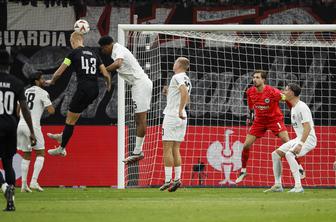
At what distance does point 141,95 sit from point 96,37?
6853mm

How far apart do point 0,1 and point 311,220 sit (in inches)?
606

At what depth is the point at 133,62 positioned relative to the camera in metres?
17.4

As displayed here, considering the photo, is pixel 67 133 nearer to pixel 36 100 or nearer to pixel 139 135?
pixel 139 135

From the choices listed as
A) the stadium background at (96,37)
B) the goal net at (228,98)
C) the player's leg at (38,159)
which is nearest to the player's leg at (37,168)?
the player's leg at (38,159)

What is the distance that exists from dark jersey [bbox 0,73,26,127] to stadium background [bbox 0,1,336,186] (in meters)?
11.7

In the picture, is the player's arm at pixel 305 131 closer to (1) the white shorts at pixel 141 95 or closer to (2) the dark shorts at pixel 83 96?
(1) the white shorts at pixel 141 95

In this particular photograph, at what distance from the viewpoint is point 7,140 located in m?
11.7

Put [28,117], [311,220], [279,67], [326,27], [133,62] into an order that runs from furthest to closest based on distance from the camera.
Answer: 1. [279,67]
2. [326,27]
3. [133,62]
4. [28,117]
5. [311,220]

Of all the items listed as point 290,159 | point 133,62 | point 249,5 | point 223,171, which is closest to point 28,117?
point 133,62

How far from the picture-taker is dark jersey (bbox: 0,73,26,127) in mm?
11648

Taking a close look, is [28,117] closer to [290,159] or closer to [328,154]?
[290,159]

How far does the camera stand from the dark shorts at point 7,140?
38.1 ft

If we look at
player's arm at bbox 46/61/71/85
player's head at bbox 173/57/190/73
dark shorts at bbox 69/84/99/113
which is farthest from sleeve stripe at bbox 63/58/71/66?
player's head at bbox 173/57/190/73

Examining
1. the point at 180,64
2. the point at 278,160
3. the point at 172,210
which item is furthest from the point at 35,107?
the point at 172,210
